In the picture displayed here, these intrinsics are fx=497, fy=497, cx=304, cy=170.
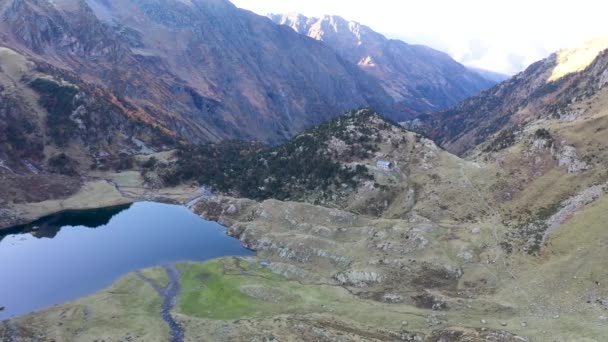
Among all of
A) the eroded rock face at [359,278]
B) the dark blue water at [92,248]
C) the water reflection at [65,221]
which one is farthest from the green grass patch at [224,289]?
the water reflection at [65,221]

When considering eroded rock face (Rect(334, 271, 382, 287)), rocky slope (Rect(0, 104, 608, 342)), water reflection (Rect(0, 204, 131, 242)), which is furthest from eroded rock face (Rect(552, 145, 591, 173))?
water reflection (Rect(0, 204, 131, 242))

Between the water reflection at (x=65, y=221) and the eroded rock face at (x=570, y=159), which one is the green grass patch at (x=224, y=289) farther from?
the eroded rock face at (x=570, y=159)

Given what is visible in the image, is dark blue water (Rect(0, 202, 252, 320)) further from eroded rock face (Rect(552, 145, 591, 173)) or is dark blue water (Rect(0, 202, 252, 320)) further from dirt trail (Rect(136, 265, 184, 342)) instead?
eroded rock face (Rect(552, 145, 591, 173))

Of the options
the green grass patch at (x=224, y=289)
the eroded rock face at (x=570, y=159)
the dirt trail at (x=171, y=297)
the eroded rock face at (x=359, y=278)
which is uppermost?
the eroded rock face at (x=570, y=159)

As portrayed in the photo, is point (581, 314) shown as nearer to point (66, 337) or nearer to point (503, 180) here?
point (503, 180)

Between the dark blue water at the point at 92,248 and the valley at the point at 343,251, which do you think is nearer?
the valley at the point at 343,251

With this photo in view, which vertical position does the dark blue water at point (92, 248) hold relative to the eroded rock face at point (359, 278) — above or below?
below
